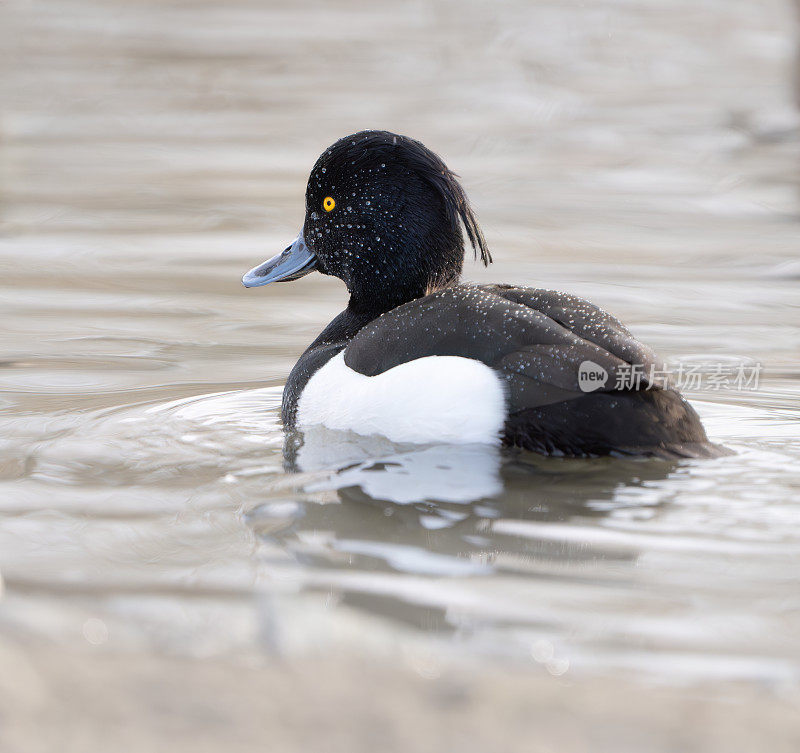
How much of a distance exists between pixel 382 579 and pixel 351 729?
697 mm

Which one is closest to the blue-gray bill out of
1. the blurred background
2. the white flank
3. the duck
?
the duck

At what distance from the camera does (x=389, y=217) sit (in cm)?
455

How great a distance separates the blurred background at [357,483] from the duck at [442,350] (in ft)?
0.43

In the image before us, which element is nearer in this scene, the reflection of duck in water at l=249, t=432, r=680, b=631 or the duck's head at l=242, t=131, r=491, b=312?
the reflection of duck in water at l=249, t=432, r=680, b=631

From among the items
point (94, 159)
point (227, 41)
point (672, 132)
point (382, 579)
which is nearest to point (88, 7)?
point (227, 41)

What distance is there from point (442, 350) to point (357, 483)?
455 millimetres

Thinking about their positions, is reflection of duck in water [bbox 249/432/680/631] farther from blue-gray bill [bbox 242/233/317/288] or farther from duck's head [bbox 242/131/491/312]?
blue-gray bill [bbox 242/233/317/288]

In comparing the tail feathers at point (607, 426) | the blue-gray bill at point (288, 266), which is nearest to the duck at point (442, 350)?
the tail feathers at point (607, 426)

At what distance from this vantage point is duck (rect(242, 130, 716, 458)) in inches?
146

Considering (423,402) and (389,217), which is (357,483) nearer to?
(423,402)

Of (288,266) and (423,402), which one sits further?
(288,266)

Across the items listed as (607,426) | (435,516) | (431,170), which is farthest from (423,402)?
(431,170)

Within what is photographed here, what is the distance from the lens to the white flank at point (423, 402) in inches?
151

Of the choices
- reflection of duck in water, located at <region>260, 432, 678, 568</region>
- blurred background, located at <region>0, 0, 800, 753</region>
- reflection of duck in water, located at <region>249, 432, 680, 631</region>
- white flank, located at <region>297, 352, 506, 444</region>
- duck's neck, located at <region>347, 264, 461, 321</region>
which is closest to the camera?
blurred background, located at <region>0, 0, 800, 753</region>
